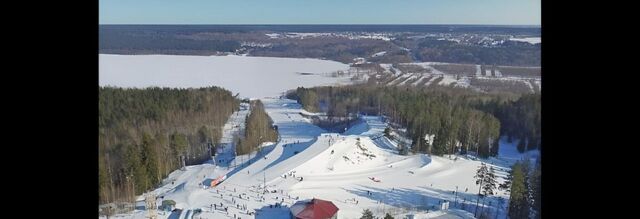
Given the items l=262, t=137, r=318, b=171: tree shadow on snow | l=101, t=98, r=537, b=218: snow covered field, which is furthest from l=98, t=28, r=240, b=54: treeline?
l=262, t=137, r=318, b=171: tree shadow on snow

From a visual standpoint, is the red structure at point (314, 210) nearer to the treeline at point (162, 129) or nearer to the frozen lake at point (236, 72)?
the treeline at point (162, 129)

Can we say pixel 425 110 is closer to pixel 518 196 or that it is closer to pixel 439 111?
pixel 439 111

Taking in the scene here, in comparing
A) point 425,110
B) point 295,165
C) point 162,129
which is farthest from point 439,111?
point 162,129

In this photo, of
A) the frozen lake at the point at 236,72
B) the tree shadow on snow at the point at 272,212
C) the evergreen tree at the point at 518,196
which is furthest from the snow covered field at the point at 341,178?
the frozen lake at the point at 236,72

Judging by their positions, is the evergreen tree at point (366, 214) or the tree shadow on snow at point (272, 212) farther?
the tree shadow on snow at point (272, 212)
